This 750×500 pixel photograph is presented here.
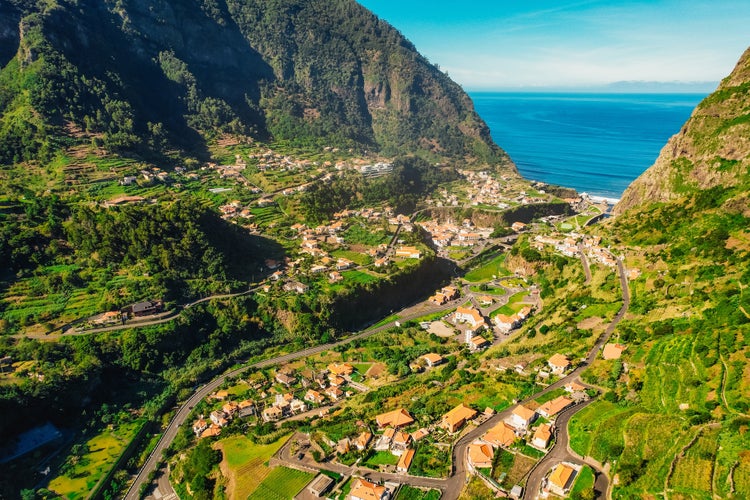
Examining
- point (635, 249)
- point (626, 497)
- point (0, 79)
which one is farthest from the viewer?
point (0, 79)

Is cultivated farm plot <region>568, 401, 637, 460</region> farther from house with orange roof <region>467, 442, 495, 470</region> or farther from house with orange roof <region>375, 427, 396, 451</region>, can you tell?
house with orange roof <region>375, 427, 396, 451</region>

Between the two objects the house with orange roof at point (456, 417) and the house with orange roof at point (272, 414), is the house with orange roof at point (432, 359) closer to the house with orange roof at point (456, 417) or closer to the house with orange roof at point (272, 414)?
the house with orange roof at point (456, 417)

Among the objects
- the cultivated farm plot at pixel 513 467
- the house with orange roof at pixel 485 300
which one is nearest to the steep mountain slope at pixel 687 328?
the cultivated farm plot at pixel 513 467

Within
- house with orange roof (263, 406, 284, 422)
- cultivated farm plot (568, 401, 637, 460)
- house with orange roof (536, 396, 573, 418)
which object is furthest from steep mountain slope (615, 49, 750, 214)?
house with orange roof (263, 406, 284, 422)

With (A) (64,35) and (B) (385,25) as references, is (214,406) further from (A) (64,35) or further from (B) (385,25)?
(B) (385,25)

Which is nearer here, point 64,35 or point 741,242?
point 741,242

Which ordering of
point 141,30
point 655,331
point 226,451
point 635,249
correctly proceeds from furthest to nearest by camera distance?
point 141,30 < point 635,249 < point 655,331 < point 226,451

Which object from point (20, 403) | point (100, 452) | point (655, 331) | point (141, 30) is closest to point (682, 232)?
point (655, 331)
